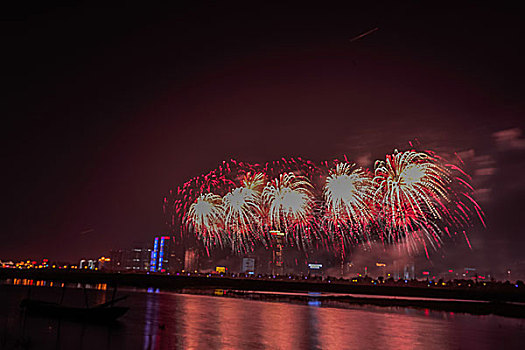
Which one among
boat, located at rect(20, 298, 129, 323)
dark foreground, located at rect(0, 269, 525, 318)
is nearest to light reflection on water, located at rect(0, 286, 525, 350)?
boat, located at rect(20, 298, 129, 323)

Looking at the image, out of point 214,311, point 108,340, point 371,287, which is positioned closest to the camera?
point 108,340

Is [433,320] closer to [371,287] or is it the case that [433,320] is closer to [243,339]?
[243,339]

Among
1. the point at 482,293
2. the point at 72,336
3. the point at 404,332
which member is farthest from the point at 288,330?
the point at 482,293

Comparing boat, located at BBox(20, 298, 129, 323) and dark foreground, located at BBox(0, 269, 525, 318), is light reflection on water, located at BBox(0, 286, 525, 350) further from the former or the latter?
dark foreground, located at BBox(0, 269, 525, 318)

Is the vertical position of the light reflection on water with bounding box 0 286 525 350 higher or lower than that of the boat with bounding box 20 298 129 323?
lower

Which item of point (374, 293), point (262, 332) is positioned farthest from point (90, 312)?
point (374, 293)

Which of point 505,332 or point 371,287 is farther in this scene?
point 371,287

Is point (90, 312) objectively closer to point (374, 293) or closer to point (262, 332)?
point (262, 332)

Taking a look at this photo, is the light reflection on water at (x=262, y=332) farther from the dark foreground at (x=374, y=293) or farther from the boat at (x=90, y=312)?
the dark foreground at (x=374, y=293)
